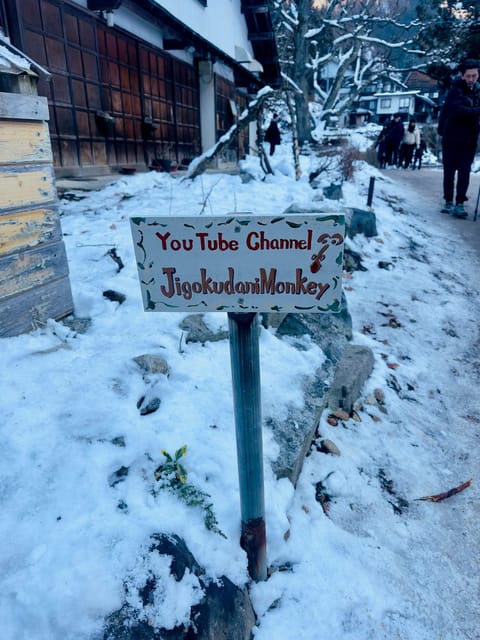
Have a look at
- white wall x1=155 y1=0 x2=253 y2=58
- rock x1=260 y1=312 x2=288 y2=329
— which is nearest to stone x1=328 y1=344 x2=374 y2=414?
rock x1=260 y1=312 x2=288 y2=329

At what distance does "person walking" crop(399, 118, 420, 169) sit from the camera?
53.9 feet

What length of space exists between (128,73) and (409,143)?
12651 mm

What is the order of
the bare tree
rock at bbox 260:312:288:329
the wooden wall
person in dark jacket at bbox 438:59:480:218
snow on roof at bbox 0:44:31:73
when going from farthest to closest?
the bare tree < person in dark jacket at bbox 438:59:480:218 < rock at bbox 260:312:288:329 < the wooden wall < snow on roof at bbox 0:44:31:73

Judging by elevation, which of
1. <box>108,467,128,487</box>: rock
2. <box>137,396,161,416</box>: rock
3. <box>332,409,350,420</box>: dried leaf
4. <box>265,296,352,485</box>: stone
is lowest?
<box>332,409,350,420</box>: dried leaf

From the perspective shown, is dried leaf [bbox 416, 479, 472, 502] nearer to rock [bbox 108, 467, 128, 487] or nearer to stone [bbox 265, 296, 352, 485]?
stone [bbox 265, 296, 352, 485]

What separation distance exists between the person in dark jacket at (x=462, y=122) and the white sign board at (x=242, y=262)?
6824 mm

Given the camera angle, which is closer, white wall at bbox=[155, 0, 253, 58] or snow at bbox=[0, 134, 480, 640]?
snow at bbox=[0, 134, 480, 640]

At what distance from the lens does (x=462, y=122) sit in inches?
264

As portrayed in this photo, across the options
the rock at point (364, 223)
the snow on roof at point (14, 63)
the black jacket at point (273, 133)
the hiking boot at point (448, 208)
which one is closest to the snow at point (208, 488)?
the snow on roof at point (14, 63)

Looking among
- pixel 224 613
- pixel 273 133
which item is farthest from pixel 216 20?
pixel 224 613

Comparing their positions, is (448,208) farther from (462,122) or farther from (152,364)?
(152,364)

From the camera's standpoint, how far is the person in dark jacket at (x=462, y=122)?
251 inches

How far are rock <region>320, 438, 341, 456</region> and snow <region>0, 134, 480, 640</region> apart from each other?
35mm

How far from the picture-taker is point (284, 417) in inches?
91.3
